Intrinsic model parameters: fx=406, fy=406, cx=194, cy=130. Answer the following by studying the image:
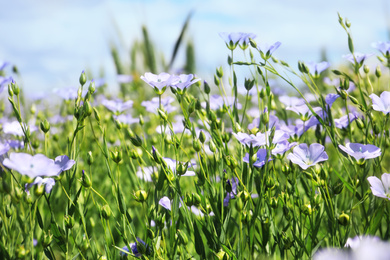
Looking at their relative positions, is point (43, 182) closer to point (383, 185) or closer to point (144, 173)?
point (144, 173)

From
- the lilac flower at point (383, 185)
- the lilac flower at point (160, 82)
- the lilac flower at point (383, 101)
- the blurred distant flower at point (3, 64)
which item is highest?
the lilac flower at point (160, 82)

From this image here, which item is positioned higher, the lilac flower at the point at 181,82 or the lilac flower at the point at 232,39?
the lilac flower at the point at 232,39

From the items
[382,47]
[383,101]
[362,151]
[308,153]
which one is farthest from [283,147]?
[382,47]

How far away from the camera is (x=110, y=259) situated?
3.75 feet

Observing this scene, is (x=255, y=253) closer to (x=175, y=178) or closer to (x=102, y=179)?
(x=175, y=178)

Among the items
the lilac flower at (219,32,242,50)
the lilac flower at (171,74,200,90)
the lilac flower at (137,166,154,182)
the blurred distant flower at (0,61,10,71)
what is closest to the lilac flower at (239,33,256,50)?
the lilac flower at (219,32,242,50)

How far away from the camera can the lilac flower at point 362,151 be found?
1076 mm

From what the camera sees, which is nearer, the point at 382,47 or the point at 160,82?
the point at 160,82

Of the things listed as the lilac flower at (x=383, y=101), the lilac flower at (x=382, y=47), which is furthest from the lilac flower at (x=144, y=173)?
the lilac flower at (x=382, y=47)

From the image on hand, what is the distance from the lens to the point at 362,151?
3.68 ft

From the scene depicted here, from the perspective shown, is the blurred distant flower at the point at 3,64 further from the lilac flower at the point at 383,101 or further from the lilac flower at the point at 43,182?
the lilac flower at the point at 383,101

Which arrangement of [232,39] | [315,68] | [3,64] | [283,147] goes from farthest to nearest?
1. [3,64]
2. [315,68]
3. [232,39]
4. [283,147]

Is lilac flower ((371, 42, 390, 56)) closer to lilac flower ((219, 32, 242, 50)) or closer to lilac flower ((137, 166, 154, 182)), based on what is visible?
lilac flower ((219, 32, 242, 50))

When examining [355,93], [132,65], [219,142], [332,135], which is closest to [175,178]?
[219,142]
